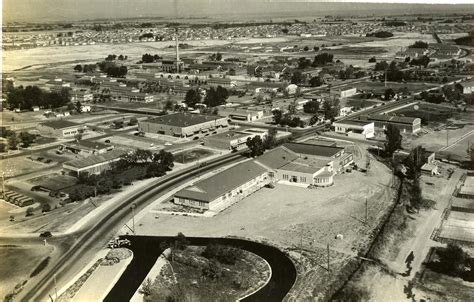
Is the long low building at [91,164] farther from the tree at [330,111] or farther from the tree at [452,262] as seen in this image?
the tree at [452,262]

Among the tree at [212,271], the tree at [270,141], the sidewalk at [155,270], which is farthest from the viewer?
the tree at [270,141]

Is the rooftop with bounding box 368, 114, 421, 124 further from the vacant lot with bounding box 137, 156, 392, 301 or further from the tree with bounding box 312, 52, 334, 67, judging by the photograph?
the tree with bounding box 312, 52, 334, 67

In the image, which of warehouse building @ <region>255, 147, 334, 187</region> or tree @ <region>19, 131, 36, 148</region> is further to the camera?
tree @ <region>19, 131, 36, 148</region>

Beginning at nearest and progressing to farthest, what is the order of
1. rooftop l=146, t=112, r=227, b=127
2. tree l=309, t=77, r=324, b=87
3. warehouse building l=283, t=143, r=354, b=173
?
warehouse building l=283, t=143, r=354, b=173 → rooftop l=146, t=112, r=227, b=127 → tree l=309, t=77, r=324, b=87

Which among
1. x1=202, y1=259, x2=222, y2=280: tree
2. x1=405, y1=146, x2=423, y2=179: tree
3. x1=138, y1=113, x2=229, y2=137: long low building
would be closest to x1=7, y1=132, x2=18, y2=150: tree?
x1=138, y1=113, x2=229, y2=137: long low building

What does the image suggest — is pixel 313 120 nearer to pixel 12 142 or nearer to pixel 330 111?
pixel 330 111

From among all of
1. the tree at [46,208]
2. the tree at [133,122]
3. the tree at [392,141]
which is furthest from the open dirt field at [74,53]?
the tree at [392,141]
